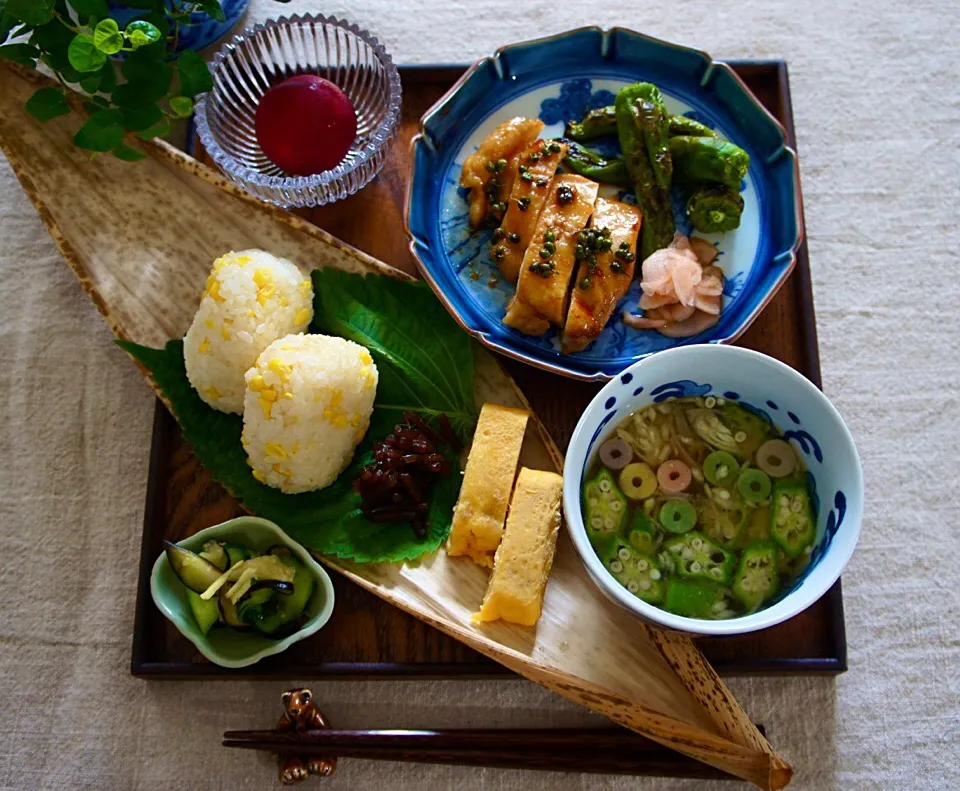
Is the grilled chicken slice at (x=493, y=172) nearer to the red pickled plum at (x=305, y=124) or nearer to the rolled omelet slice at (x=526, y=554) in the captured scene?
the red pickled plum at (x=305, y=124)

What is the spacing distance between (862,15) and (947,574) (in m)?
1.58

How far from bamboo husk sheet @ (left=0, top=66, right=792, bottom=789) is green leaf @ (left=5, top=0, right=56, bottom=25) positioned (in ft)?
1.07

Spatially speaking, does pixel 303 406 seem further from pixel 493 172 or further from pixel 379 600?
pixel 493 172

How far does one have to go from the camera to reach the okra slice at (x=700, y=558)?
1.77 meters

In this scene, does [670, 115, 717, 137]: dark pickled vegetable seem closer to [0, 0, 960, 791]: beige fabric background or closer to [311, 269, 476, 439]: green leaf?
[0, 0, 960, 791]: beige fabric background

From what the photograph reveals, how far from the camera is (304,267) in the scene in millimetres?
2158

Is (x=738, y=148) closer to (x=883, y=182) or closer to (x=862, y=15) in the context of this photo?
(x=883, y=182)

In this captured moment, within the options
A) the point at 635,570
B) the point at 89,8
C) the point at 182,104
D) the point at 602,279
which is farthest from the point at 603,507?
the point at 89,8

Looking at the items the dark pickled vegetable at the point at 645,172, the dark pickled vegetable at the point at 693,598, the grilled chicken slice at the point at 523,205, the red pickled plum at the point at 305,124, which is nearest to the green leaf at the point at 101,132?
the red pickled plum at the point at 305,124

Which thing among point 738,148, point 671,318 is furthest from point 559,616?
point 738,148

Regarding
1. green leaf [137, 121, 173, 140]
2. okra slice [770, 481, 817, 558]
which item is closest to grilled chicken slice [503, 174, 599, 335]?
okra slice [770, 481, 817, 558]

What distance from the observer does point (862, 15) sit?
8.20 ft

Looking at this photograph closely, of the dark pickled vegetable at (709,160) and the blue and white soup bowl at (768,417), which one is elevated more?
the dark pickled vegetable at (709,160)

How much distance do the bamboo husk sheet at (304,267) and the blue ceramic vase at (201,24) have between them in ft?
0.88
